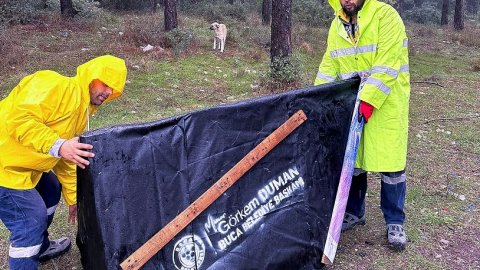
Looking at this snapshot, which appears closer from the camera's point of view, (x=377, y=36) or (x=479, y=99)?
(x=377, y=36)

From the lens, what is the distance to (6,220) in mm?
2717

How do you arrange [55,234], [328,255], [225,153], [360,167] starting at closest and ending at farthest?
[225,153] < [328,255] < [360,167] < [55,234]

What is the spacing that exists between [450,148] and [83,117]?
4837 mm

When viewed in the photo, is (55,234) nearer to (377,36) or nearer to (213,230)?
(213,230)

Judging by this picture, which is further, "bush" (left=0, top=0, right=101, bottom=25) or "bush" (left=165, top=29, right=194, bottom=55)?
"bush" (left=0, top=0, right=101, bottom=25)

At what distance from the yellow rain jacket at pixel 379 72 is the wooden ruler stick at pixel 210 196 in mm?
575

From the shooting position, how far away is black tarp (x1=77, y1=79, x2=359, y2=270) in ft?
8.30

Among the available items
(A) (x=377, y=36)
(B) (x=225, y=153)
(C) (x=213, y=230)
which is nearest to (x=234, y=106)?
(B) (x=225, y=153)

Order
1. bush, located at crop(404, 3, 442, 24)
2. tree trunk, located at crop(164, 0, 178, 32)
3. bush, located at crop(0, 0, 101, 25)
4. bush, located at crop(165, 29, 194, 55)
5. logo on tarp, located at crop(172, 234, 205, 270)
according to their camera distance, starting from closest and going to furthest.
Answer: logo on tarp, located at crop(172, 234, 205, 270) → bush, located at crop(165, 29, 194, 55) → tree trunk, located at crop(164, 0, 178, 32) → bush, located at crop(0, 0, 101, 25) → bush, located at crop(404, 3, 442, 24)

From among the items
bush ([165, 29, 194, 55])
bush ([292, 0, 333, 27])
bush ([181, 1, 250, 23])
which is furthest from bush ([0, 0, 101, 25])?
bush ([292, 0, 333, 27])

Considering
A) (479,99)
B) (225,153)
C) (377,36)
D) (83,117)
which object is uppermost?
(377,36)

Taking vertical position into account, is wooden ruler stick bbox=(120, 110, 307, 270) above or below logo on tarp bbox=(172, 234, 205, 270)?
above

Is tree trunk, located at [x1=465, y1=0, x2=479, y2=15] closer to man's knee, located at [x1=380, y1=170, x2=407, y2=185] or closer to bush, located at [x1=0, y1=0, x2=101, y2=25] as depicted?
bush, located at [x1=0, y1=0, x2=101, y2=25]

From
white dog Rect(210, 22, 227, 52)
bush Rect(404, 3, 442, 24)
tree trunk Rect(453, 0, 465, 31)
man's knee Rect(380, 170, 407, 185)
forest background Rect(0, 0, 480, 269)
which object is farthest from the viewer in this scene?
bush Rect(404, 3, 442, 24)
